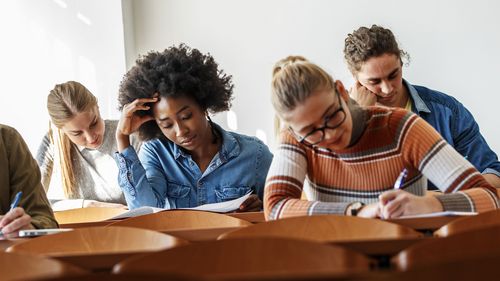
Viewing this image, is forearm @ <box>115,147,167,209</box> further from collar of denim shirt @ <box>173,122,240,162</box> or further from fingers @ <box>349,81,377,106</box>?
fingers @ <box>349,81,377,106</box>

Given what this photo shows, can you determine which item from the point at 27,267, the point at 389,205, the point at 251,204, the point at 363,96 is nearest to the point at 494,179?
the point at 363,96

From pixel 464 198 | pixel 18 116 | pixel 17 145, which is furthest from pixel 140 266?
pixel 18 116

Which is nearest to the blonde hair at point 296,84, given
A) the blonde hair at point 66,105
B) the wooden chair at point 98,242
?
the wooden chair at point 98,242

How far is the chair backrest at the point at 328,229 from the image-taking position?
195 centimetres

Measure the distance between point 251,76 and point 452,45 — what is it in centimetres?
121

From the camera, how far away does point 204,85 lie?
338 cm

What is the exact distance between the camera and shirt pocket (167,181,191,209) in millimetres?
3238

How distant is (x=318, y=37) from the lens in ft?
16.2

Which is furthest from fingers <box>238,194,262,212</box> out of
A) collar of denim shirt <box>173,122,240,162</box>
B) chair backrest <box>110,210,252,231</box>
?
chair backrest <box>110,210,252,231</box>

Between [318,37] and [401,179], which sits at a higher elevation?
[318,37]

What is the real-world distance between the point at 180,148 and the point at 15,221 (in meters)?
1.01

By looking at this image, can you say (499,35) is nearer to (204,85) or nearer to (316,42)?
(316,42)

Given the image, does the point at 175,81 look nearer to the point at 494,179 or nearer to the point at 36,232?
the point at 36,232

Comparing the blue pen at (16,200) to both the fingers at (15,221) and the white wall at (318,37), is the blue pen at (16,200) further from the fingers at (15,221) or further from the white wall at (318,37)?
the white wall at (318,37)
